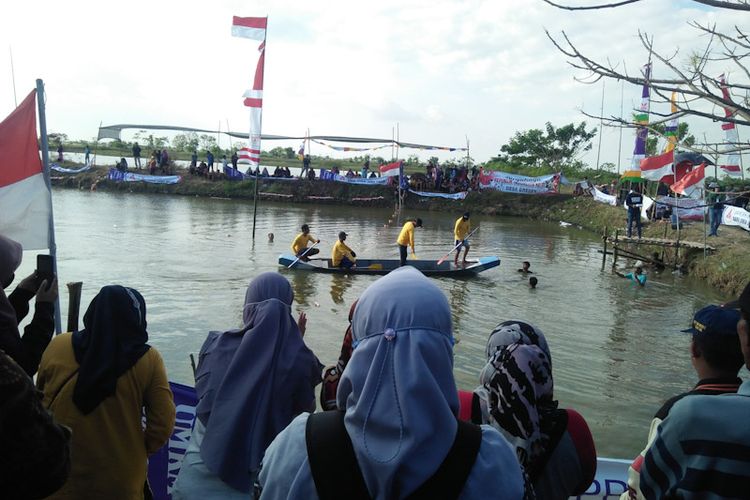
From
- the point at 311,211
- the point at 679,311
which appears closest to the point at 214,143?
the point at 311,211

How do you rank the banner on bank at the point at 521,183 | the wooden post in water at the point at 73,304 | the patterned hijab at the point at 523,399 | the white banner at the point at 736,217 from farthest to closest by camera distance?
the banner on bank at the point at 521,183
the white banner at the point at 736,217
the wooden post in water at the point at 73,304
the patterned hijab at the point at 523,399

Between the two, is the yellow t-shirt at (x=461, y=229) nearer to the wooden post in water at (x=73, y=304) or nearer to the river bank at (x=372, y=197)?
the river bank at (x=372, y=197)

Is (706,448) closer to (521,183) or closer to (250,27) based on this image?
(250,27)

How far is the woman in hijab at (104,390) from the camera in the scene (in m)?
2.40

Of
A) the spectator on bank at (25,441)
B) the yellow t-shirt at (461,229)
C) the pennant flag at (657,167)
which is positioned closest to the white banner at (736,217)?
the pennant flag at (657,167)

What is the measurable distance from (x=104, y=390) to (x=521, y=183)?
3106 centimetres

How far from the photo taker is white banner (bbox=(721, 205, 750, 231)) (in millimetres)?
17406

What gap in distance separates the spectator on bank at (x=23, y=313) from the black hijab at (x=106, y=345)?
0.32 meters

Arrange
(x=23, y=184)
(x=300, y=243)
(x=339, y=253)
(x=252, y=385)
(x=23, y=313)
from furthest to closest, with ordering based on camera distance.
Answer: (x=300, y=243)
(x=339, y=253)
(x=23, y=184)
(x=23, y=313)
(x=252, y=385)

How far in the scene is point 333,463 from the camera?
135 centimetres

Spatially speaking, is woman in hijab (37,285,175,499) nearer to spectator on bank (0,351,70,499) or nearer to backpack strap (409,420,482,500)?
spectator on bank (0,351,70,499)

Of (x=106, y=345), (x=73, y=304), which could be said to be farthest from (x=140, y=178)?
(x=106, y=345)

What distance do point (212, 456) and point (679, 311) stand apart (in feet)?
41.8

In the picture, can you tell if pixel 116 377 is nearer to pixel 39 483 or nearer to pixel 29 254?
pixel 39 483
